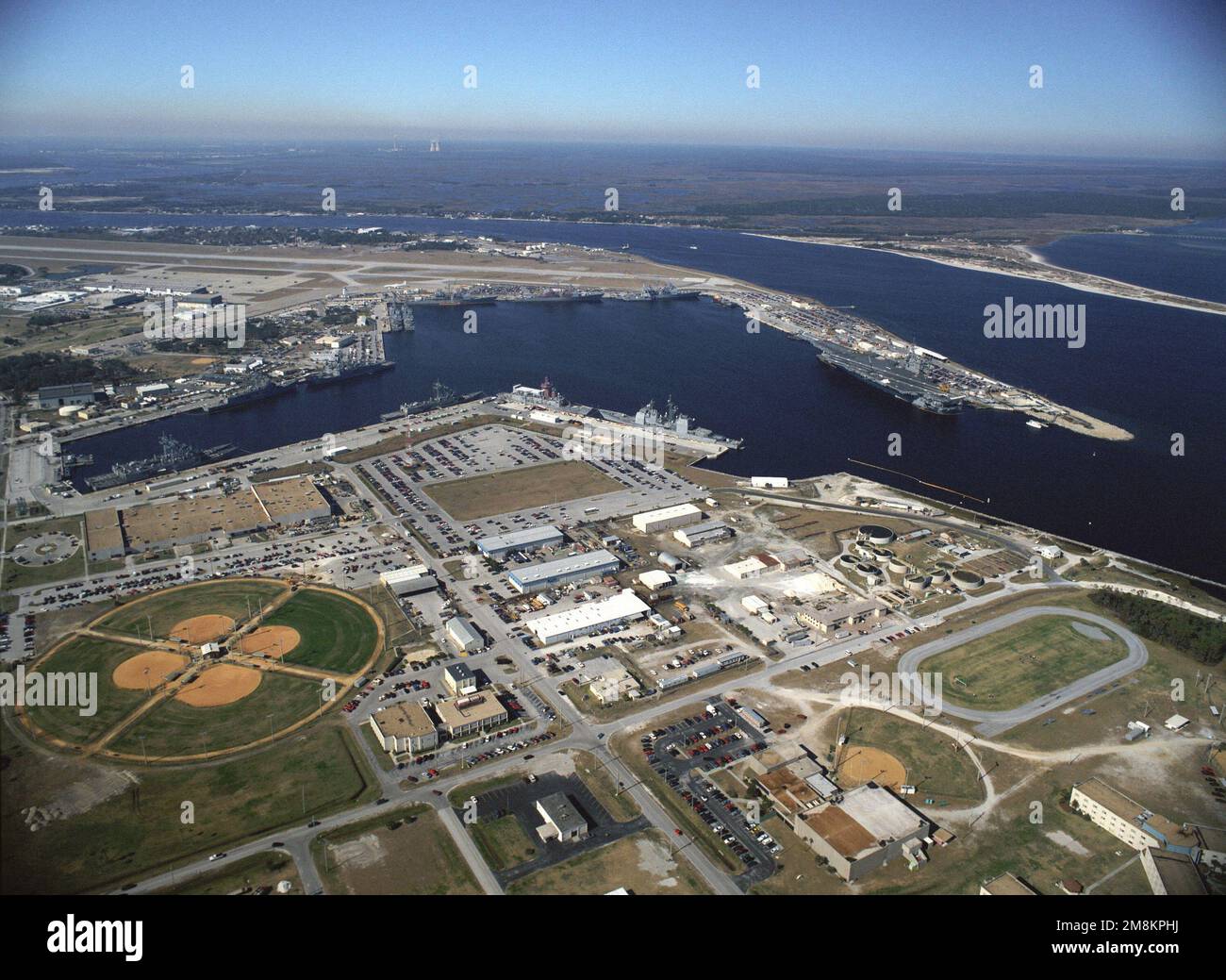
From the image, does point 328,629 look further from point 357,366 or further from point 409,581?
point 357,366

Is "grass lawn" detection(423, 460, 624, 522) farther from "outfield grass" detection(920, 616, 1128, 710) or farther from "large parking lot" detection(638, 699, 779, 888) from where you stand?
"outfield grass" detection(920, 616, 1128, 710)

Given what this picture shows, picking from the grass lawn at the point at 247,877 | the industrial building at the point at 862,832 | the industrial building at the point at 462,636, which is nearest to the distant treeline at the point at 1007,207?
the industrial building at the point at 462,636

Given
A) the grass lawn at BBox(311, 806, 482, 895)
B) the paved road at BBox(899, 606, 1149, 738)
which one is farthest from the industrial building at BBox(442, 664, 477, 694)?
the paved road at BBox(899, 606, 1149, 738)

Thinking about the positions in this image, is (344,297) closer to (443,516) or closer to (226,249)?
(226,249)

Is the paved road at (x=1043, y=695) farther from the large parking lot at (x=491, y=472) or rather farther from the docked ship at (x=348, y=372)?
the docked ship at (x=348, y=372)

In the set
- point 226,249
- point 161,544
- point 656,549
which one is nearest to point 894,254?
point 226,249

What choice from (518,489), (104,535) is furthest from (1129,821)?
(104,535)
